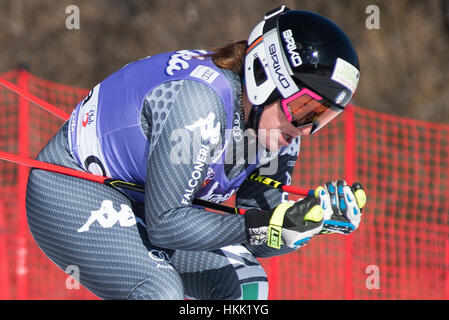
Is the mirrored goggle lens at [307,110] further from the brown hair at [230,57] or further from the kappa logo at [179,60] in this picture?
the kappa logo at [179,60]

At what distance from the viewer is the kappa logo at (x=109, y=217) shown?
2.73 m

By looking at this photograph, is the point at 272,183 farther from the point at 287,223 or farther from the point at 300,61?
the point at 300,61

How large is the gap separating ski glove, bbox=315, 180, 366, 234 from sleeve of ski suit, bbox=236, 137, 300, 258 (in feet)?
1.63

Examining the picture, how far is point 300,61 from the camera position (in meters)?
2.59

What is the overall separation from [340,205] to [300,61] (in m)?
0.54

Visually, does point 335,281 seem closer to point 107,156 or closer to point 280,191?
point 280,191

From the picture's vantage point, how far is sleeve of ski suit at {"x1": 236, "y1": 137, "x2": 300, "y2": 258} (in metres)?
3.16

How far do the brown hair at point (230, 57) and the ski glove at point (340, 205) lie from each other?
0.55 m

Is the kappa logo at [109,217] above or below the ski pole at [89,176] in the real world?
below
